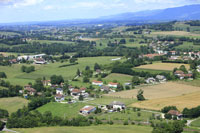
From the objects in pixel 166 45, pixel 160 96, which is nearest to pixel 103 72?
pixel 160 96

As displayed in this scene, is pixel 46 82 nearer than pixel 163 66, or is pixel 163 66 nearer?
pixel 46 82

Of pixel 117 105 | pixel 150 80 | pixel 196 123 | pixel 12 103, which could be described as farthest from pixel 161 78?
pixel 12 103

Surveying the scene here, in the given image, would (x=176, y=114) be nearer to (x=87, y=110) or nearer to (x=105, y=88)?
(x=87, y=110)

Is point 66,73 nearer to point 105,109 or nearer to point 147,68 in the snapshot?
point 147,68

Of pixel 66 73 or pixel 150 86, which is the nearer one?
pixel 150 86

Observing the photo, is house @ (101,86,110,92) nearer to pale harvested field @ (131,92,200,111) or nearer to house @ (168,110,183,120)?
pale harvested field @ (131,92,200,111)

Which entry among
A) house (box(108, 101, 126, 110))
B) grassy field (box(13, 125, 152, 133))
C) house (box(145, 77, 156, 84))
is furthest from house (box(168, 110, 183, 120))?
house (box(145, 77, 156, 84))

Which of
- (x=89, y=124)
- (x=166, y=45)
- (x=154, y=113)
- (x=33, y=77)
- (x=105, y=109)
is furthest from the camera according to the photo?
(x=166, y=45)

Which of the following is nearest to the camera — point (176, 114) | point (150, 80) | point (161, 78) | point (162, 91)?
point (176, 114)
